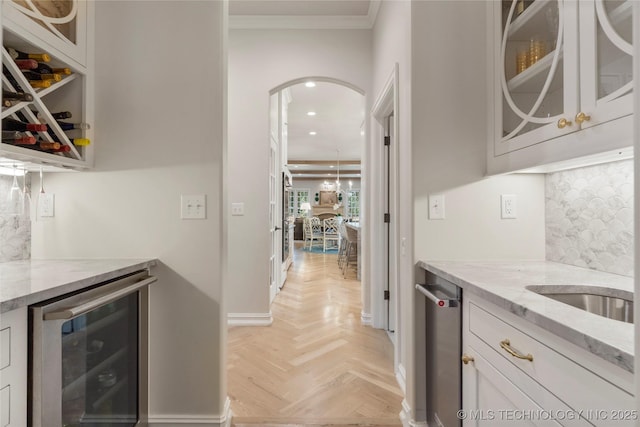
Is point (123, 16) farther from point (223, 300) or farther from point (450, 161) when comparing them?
point (450, 161)

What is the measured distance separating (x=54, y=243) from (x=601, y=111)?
2334 millimetres

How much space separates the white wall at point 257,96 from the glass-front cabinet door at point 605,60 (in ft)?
7.32

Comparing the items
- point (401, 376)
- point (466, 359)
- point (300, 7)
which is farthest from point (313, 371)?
point (300, 7)

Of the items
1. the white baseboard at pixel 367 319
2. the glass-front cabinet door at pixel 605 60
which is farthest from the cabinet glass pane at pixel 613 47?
the white baseboard at pixel 367 319

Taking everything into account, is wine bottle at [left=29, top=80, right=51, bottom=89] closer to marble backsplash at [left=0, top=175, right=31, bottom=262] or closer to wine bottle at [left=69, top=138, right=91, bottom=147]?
wine bottle at [left=69, top=138, right=91, bottom=147]

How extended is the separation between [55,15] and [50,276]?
112 cm

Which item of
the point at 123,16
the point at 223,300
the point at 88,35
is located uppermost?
the point at 123,16

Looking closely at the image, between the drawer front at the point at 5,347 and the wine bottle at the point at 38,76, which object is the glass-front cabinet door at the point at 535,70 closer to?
the drawer front at the point at 5,347

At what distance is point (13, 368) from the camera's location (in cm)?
89

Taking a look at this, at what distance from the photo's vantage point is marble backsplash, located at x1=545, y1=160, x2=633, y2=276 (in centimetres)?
121

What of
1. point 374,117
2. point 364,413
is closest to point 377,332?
point 364,413

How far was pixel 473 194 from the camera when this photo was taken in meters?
1.62

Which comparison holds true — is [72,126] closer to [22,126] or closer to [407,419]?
[22,126]

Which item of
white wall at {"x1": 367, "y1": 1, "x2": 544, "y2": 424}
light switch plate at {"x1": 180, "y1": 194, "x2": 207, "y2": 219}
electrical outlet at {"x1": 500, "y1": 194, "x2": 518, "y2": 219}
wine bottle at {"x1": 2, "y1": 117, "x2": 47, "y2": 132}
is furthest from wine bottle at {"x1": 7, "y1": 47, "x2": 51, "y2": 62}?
electrical outlet at {"x1": 500, "y1": 194, "x2": 518, "y2": 219}
